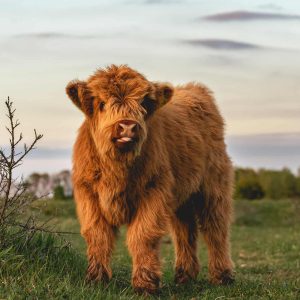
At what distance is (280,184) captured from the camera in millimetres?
28641

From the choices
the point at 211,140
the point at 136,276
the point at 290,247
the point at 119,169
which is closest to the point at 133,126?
the point at 119,169

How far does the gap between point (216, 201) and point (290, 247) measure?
20.4 ft

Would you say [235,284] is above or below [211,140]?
below

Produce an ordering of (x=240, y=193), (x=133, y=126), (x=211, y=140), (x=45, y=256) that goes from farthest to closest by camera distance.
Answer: (x=240, y=193), (x=211, y=140), (x=45, y=256), (x=133, y=126)

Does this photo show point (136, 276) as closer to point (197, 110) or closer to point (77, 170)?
point (77, 170)

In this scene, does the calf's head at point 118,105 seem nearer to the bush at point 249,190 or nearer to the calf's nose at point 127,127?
the calf's nose at point 127,127

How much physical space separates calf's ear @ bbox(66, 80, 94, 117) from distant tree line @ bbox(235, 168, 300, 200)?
22.2 m

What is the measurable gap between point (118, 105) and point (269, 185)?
23.0 m

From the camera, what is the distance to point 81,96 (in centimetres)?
646

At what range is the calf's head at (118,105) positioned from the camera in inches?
240

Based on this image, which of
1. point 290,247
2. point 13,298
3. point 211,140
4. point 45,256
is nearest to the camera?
point 13,298

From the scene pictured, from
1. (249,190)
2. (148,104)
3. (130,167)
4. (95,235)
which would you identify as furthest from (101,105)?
(249,190)

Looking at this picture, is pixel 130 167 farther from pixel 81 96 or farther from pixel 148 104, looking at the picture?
pixel 81 96

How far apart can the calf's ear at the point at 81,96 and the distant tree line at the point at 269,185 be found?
22.2 meters
